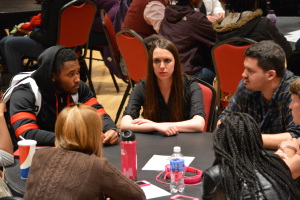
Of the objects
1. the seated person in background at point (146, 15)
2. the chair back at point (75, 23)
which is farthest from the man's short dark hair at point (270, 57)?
the chair back at point (75, 23)

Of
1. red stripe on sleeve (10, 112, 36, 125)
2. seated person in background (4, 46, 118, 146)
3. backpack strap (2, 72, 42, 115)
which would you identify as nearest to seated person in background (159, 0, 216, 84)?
seated person in background (4, 46, 118, 146)

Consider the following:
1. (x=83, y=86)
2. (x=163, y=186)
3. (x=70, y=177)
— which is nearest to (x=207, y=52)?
(x=83, y=86)

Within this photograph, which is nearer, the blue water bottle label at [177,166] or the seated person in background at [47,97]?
the blue water bottle label at [177,166]

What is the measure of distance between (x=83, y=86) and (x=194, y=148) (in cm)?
110

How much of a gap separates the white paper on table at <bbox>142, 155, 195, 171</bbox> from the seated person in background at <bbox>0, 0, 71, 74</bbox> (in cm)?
318

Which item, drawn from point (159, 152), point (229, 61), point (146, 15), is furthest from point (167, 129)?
point (146, 15)

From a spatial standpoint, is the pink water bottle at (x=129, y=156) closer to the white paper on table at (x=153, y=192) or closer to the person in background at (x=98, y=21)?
the white paper on table at (x=153, y=192)

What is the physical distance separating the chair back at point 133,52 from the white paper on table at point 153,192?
2.30m

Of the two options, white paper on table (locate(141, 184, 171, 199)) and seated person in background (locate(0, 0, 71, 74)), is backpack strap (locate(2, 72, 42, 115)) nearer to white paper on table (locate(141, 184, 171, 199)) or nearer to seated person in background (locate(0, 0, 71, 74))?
white paper on table (locate(141, 184, 171, 199))

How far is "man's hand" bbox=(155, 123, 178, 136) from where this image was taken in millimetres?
3182

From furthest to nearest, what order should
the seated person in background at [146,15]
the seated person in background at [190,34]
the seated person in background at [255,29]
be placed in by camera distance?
the seated person in background at [146,15] < the seated person in background at [190,34] < the seated person in background at [255,29]

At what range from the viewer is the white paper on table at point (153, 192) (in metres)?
2.37

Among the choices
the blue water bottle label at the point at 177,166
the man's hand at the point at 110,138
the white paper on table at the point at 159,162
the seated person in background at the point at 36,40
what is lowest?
the seated person in background at the point at 36,40

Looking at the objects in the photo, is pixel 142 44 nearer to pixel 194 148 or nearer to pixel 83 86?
pixel 83 86
